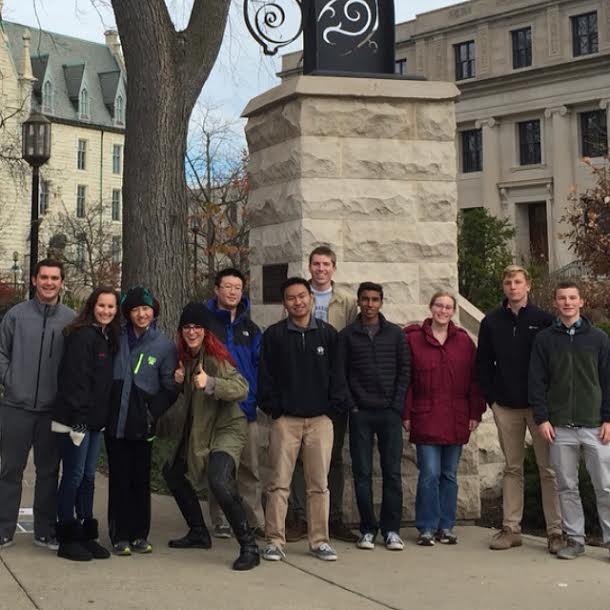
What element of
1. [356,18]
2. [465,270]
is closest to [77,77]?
[465,270]

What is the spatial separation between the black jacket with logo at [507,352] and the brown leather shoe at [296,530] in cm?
176

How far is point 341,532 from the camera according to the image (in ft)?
23.9

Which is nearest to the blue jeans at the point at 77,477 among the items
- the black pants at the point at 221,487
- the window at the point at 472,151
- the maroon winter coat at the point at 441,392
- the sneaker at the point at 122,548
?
the sneaker at the point at 122,548

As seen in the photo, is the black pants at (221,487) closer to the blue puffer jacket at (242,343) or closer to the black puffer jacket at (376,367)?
the blue puffer jacket at (242,343)

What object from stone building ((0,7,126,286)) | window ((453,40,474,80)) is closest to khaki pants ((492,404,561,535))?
window ((453,40,474,80))

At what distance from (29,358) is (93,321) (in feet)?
1.78

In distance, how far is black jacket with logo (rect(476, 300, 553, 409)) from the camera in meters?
6.99

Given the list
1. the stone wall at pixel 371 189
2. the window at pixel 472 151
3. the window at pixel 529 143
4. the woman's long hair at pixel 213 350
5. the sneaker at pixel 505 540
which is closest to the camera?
the woman's long hair at pixel 213 350

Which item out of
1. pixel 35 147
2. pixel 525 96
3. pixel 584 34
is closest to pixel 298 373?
pixel 35 147

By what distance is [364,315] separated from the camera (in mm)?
7039

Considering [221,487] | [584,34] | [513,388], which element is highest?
[584,34]

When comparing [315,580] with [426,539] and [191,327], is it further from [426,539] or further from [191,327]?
[191,327]

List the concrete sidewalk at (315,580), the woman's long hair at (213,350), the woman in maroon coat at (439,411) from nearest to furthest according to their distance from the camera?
the concrete sidewalk at (315,580)
the woman's long hair at (213,350)
the woman in maroon coat at (439,411)

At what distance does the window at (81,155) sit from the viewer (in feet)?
243
